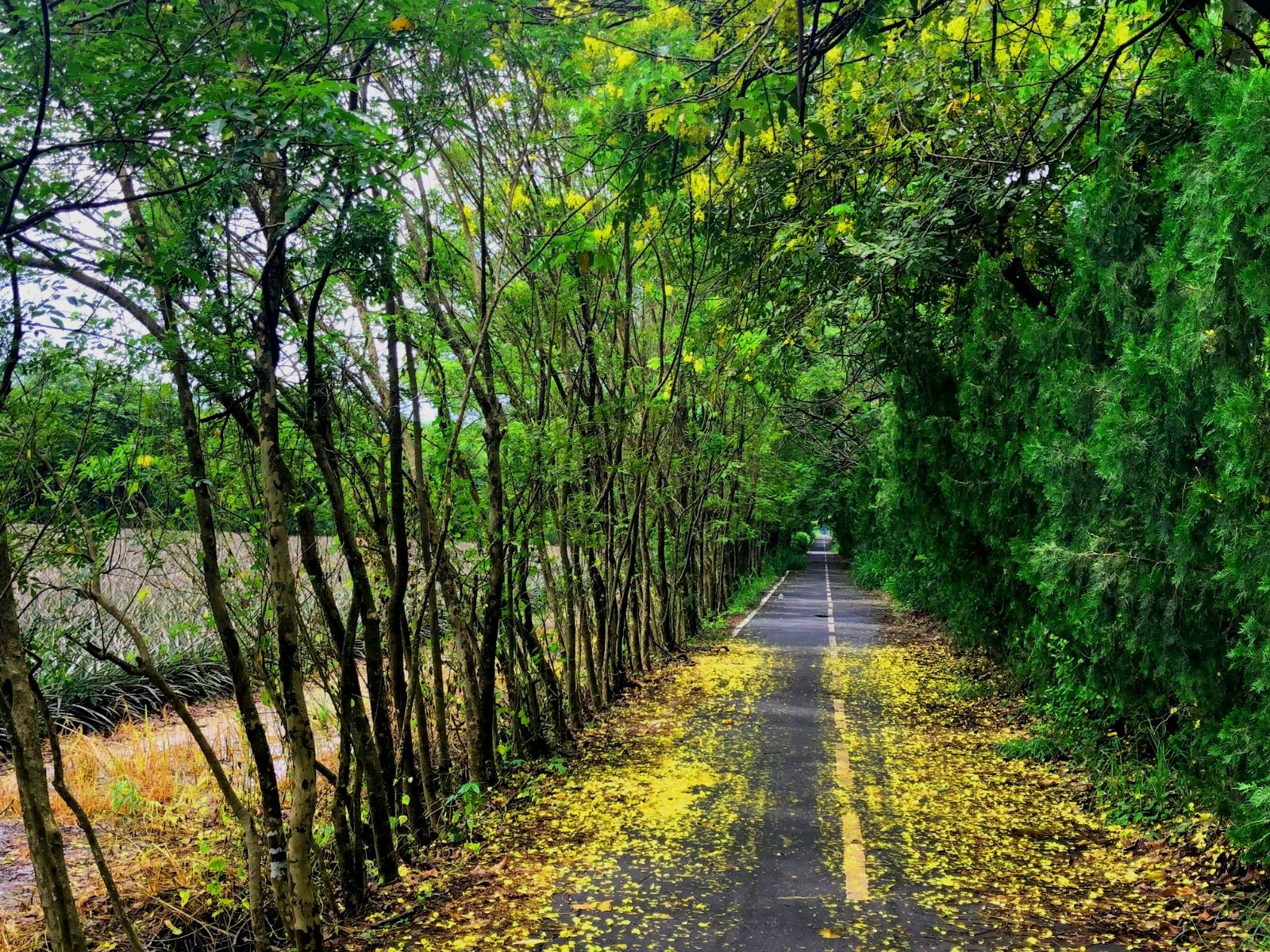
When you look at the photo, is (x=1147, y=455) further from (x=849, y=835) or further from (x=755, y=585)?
(x=755, y=585)

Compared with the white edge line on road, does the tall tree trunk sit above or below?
above

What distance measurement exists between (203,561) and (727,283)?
263 inches

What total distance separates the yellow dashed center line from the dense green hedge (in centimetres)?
192

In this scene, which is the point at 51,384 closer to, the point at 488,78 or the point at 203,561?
the point at 203,561

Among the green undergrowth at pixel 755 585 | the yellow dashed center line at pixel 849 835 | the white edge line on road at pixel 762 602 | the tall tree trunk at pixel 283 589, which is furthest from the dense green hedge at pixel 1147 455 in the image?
the white edge line on road at pixel 762 602

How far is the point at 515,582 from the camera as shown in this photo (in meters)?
7.77

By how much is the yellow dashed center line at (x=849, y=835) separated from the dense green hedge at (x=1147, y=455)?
6.30ft

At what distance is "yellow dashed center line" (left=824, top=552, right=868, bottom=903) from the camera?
4.91 m

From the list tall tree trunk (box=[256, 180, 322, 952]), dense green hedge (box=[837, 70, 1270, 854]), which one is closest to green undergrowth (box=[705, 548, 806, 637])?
dense green hedge (box=[837, 70, 1270, 854])

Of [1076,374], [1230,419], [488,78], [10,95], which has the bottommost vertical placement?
[1230,419]

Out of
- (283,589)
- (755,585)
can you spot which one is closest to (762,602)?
(755,585)

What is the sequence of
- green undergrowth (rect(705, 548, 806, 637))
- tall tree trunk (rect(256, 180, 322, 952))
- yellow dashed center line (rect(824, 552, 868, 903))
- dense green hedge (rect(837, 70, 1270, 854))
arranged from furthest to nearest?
green undergrowth (rect(705, 548, 806, 637)), yellow dashed center line (rect(824, 552, 868, 903)), dense green hedge (rect(837, 70, 1270, 854)), tall tree trunk (rect(256, 180, 322, 952))

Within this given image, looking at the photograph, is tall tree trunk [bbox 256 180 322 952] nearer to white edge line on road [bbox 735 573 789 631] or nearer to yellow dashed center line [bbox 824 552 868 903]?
yellow dashed center line [bbox 824 552 868 903]

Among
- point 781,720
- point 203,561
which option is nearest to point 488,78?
point 203,561
